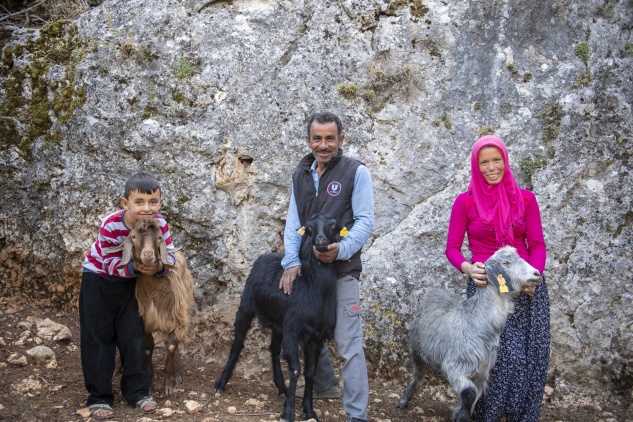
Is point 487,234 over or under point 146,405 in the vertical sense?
over

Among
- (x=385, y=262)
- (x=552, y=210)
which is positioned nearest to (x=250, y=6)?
(x=385, y=262)

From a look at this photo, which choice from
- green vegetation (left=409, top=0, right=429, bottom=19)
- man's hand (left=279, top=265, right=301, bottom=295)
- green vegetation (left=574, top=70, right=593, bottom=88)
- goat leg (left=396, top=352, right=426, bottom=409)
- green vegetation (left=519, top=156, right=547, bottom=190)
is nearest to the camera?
man's hand (left=279, top=265, right=301, bottom=295)

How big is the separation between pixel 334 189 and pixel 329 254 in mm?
471

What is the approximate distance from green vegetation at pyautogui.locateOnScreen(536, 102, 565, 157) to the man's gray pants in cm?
Result: 250

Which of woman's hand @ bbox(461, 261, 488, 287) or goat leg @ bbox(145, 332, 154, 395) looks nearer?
woman's hand @ bbox(461, 261, 488, 287)

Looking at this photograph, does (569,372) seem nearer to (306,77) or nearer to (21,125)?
(306,77)

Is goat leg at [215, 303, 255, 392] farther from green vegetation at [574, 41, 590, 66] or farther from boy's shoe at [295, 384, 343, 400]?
green vegetation at [574, 41, 590, 66]

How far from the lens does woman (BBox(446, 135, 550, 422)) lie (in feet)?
13.3

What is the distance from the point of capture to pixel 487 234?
13.5 feet

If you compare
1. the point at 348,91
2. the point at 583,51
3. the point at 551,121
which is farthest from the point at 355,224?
the point at 583,51

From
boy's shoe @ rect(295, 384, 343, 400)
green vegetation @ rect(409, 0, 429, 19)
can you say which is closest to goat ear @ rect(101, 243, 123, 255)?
boy's shoe @ rect(295, 384, 343, 400)

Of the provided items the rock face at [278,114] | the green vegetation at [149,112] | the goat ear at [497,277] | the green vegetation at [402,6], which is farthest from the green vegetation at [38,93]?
the goat ear at [497,277]

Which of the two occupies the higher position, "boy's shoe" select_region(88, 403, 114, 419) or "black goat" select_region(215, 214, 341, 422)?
"black goat" select_region(215, 214, 341, 422)

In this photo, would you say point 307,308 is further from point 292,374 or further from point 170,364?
point 170,364
